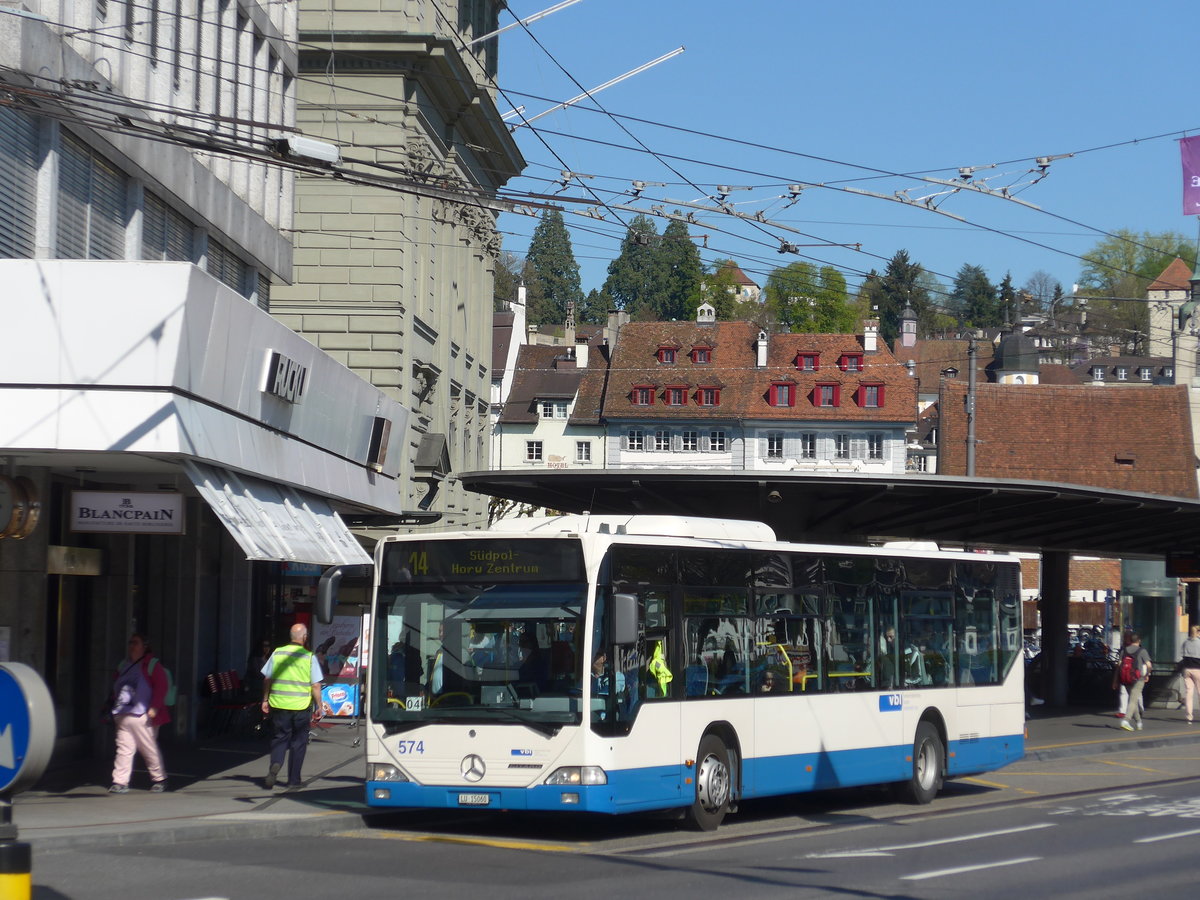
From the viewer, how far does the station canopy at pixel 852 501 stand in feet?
76.2

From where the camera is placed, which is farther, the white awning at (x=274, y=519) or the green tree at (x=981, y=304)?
the green tree at (x=981, y=304)

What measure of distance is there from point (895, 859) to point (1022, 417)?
192ft

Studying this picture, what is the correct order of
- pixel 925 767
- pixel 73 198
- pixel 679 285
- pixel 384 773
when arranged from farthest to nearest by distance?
pixel 679 285, pixel 925 767, pixel 73 198, pixel 384 773

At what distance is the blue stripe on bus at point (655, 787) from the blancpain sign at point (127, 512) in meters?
4.11

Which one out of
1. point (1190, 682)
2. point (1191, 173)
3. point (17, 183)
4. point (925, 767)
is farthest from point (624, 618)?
point (1190, 682)

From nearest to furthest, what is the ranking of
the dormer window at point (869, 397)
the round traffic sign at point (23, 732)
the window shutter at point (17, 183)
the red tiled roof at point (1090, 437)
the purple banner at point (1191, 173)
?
1. the round traffic sign at point (23, 732)
2. the window shutter at point (17, 183)
3. the purple banner at point (1191, 173)
4. the red tiled roof at point (1090, 437)
5. the dormer window at point (869, 397)

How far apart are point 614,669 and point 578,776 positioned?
0.95 metres

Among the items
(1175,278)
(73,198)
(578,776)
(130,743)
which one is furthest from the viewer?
(1175,278)

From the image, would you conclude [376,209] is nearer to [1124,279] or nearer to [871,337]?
[871,337]

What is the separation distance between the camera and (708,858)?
1307 cm

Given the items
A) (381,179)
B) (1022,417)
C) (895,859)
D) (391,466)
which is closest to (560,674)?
(895,859)

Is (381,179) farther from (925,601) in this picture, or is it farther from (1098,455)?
(1098,455)

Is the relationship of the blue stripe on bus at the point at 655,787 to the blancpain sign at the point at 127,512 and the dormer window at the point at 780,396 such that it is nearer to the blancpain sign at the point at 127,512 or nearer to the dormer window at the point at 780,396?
the blancpain sign at the point at 127,512

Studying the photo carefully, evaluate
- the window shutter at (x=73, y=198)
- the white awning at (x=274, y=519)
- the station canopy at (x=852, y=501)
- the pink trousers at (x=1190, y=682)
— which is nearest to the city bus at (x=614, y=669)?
the white awning at (x=274, y=519)
